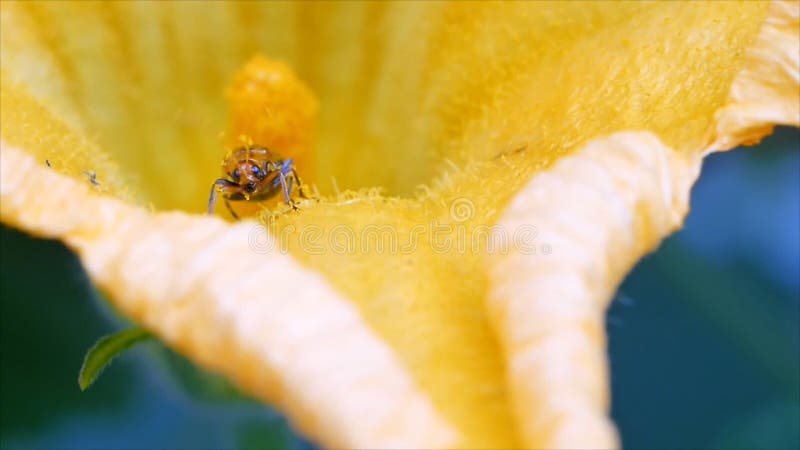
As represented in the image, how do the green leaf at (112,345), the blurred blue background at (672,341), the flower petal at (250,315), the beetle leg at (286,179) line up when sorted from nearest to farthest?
the flower petal at (250,315), the green leaf at (112,345), the beetle leg at (286,179), the blurred blue background at (672,341)

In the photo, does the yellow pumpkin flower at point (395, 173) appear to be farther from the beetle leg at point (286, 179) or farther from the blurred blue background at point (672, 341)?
the blurred blue background at point (672, 341)

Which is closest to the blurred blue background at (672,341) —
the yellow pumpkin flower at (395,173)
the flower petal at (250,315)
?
the yellow pumpkin flower at (395,173)

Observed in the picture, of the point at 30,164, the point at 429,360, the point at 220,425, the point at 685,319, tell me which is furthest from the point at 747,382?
the point at 30,164

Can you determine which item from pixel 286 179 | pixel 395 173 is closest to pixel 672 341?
pixel 395 173

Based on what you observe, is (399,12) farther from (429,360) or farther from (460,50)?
(429,360)

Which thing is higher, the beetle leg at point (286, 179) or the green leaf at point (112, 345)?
the beetle leg at point (286, 179)

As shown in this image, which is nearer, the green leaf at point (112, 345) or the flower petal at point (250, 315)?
the flower petal at point (250, 315)

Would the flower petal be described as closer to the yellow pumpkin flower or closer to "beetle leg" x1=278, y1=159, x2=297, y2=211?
the yellow pumpkin flower
